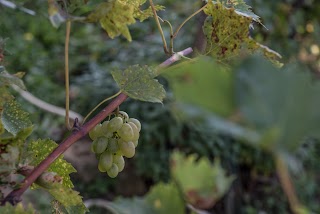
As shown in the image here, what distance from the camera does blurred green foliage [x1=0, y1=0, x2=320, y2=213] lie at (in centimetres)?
236

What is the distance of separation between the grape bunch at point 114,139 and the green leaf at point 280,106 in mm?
287

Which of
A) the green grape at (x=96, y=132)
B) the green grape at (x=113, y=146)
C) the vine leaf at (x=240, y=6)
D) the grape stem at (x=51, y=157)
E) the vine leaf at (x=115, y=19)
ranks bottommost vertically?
the green grape at (x=113, y=146)

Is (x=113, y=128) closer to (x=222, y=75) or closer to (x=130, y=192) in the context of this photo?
(x=222, y=75)

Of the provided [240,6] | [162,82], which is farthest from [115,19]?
[162,82]

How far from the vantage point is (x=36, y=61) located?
106 inches

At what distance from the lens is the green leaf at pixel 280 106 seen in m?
0.17

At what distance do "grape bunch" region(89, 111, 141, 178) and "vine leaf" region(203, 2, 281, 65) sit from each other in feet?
0.32

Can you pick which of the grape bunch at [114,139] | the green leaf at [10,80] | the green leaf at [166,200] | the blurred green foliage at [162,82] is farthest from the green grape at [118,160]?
the blurred green foliage at [162,82]

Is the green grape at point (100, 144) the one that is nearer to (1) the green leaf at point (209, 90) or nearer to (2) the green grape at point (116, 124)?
(2) the green grape at point (116, 124)

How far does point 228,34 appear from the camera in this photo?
0.49m

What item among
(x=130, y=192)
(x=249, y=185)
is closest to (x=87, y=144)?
(x=130, y=192)

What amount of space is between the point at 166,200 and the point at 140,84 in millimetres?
198

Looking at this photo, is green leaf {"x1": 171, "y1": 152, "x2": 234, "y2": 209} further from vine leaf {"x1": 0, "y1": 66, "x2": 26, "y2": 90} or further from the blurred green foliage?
the blurred green foliage

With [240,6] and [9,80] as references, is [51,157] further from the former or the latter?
[240,6]
